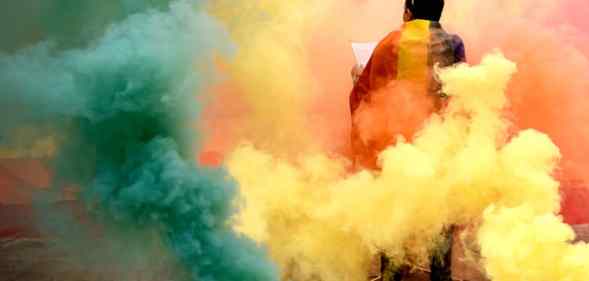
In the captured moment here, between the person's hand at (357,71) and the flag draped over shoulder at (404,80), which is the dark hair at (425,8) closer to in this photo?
the flag draped over shoulder at (404,80)

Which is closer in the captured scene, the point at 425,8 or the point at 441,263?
the point at 425,8

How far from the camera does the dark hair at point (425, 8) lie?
395 cm

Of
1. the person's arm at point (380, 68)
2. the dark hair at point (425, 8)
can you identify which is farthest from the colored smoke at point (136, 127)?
the dark hair at point (425, 8)

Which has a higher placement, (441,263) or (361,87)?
(361,87)

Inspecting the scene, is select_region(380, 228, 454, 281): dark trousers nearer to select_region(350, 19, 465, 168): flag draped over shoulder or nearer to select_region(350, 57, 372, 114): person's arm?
select_region(350, 19, 465, 168): flag draped over shoulder

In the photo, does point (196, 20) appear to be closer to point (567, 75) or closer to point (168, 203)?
point (168, 203)

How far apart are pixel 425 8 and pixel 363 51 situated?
495 mm

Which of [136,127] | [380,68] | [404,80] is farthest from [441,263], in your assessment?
[136,127]

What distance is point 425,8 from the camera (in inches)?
156

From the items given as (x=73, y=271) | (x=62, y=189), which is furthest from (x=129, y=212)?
(x=73, y=271)

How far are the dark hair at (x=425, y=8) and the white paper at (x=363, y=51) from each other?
380 mm

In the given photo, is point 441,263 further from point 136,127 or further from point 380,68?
point 136,127

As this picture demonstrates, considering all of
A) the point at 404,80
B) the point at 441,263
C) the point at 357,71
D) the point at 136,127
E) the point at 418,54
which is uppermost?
the point at 357,71

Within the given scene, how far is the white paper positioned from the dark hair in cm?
38
